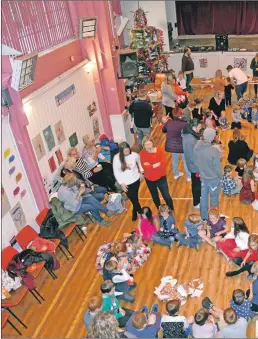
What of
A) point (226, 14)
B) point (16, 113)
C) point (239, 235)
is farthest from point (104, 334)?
point (226, 14)

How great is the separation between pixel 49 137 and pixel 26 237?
198 cm

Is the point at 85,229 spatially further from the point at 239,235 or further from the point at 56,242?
the point at 239,235

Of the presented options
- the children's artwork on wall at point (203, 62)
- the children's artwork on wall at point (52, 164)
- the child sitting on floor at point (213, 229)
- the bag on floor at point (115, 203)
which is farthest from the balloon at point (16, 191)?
the children's artwork on wall at point (203, 62)

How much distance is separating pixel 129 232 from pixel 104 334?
3.09 meters

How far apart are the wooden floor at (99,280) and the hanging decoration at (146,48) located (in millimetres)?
6556

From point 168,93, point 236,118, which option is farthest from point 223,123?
point 168,93

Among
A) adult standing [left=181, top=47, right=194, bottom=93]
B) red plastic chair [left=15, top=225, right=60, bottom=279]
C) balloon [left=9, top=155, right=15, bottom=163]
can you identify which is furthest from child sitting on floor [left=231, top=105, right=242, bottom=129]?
balloon [left=9, top=155, right=15, bottom=163]

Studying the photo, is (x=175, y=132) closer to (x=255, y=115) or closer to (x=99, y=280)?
(x=99, y=280)

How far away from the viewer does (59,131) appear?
7.67m

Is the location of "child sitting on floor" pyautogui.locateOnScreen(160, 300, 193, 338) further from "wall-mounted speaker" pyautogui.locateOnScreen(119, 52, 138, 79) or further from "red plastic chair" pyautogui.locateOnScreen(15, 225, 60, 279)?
"wall-mounted speaker" pyautogui.locateOnScreen(119, 52, 138, 79)

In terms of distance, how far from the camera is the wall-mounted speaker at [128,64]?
29.4 feet

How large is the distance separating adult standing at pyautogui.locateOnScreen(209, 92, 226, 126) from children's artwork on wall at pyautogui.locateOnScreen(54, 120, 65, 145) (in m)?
4.08

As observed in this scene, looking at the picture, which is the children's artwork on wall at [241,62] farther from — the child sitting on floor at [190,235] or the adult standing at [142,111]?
the child sitting on floor at [190,235]

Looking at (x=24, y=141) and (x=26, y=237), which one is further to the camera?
(x=24, y=141)
